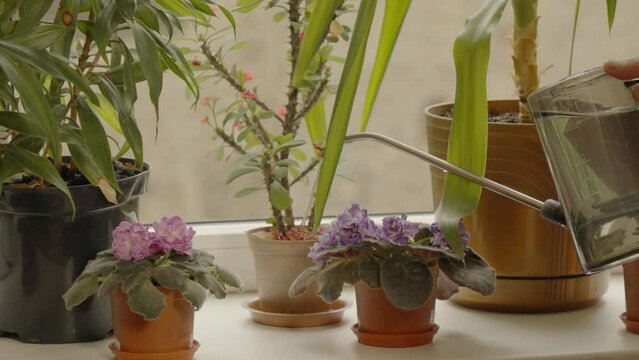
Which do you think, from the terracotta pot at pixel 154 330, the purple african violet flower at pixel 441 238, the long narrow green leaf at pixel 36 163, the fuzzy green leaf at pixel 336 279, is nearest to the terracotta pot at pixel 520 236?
the purple african violet flower at pixel 441 238

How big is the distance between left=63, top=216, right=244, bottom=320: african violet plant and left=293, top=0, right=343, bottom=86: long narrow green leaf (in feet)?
1.16

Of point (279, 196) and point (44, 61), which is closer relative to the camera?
point (44, 61)

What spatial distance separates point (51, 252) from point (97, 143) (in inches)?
8.3

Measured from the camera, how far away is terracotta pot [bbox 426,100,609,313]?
1.54m

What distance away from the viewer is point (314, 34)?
1.10m

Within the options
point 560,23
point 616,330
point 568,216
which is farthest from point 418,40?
point 568,216

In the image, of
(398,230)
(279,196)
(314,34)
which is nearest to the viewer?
(314,34)

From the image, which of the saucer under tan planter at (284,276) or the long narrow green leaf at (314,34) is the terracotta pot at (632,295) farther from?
the long narrow green leaf at (314,34)

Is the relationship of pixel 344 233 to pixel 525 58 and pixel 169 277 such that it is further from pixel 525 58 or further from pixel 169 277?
pixel 525 58

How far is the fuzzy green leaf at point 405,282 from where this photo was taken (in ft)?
4.52

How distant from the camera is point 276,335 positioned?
60.6 inches

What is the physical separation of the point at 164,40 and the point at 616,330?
0.73 m

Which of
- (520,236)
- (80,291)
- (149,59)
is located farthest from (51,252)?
(520,236)

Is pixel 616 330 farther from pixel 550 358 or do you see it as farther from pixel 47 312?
pixel 47 312
